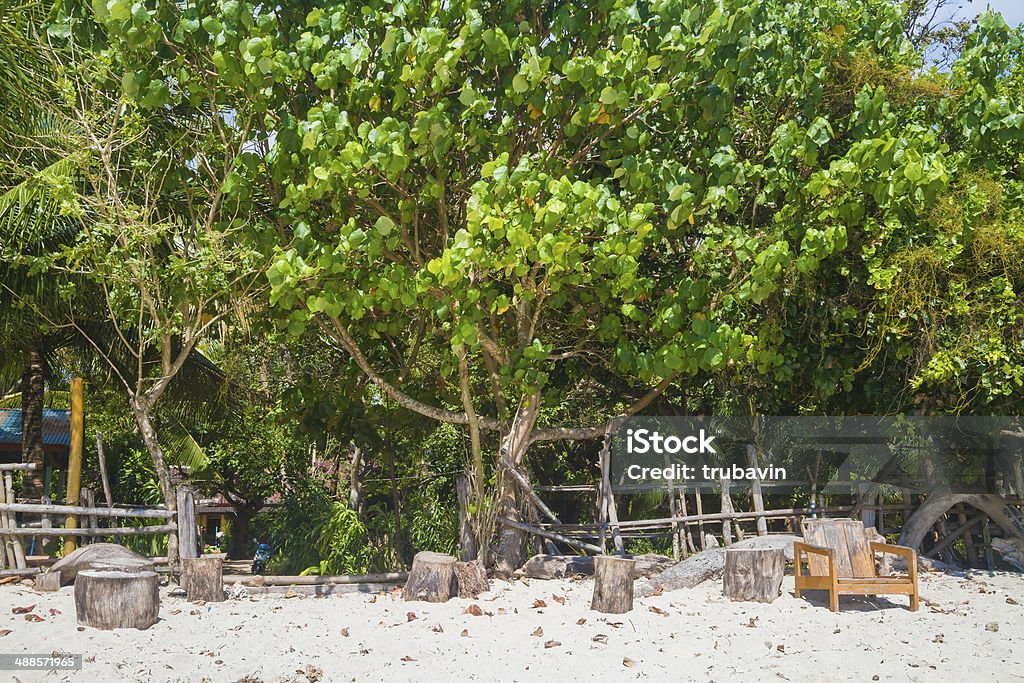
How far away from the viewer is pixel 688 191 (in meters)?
7.47

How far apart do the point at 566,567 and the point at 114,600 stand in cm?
431

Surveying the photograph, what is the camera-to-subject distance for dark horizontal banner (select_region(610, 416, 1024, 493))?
939 centimetres

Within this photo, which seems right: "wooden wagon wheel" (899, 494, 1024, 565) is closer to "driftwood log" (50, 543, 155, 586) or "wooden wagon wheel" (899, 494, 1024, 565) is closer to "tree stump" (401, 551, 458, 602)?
"tree stump" (401, 551, 458, 602)

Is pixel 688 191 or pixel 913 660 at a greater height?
pixel 688 191

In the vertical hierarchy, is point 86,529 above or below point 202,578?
above

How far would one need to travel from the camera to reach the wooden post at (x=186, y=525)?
8180 millimetres

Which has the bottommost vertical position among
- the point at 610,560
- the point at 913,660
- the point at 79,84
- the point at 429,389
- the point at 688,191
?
the point at 913,660

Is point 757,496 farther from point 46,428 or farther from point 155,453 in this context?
point 46,428

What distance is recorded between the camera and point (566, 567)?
878cm

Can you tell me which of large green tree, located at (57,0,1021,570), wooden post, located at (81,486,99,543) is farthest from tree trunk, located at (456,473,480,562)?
wooden post, located at (81,486,99,543)

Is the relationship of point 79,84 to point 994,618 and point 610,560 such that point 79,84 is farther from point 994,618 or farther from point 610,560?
point 994,618

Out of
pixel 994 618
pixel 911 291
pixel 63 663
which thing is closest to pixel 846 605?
pixel 994 618

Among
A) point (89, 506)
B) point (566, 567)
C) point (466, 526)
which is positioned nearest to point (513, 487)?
point (466, 526)

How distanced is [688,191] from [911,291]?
7.91 ft
